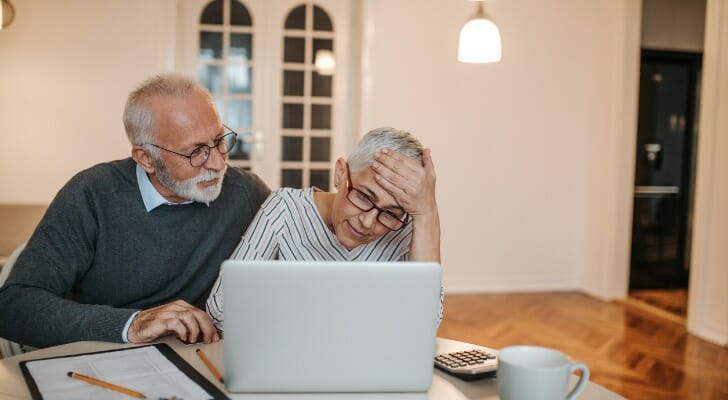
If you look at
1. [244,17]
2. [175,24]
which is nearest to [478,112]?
[244,17]

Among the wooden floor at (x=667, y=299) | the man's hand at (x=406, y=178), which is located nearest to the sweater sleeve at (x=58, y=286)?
the man's hand at (x=406, y=178)

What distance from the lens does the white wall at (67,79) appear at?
4.88 meters

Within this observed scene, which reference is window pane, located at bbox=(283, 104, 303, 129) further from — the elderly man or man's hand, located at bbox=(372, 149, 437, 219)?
man's hand, located at bbox=(372, 149, 437, 219)

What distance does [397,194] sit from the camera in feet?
5.09

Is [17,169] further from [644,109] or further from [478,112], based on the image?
[644,109]

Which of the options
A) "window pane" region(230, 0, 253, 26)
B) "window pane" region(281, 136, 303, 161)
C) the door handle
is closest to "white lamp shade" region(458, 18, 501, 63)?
"window pane" region(281, 136, 303, 161)

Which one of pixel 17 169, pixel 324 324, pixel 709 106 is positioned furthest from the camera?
pixel 17 169

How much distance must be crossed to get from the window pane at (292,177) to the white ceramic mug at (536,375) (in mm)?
4585

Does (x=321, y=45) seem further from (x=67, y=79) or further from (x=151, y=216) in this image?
(x=151, y=216)

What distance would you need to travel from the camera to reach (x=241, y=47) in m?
5.36

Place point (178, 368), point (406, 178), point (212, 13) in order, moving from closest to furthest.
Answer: point (178, 368)
point (406, 178)
point (212, 13)

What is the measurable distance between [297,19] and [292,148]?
1057 millimetres

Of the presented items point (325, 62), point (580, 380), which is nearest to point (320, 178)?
point (325, 62)

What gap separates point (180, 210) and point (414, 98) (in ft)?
11.7
